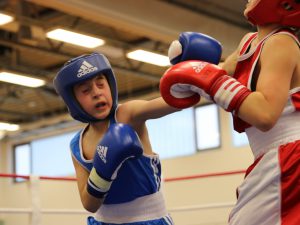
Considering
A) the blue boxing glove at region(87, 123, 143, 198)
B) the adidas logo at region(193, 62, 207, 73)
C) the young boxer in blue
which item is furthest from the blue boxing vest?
the adidas logo at region(193, 62, 207, 73)

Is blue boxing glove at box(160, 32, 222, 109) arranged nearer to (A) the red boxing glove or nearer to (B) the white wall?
(A) the red boxing glove

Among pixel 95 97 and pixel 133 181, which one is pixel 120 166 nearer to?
pixel 133 181

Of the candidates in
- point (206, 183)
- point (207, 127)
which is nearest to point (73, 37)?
point (207, 127)

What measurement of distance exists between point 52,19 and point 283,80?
5345 mm

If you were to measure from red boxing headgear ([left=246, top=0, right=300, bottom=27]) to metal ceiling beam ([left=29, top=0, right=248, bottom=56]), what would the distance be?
358 cm

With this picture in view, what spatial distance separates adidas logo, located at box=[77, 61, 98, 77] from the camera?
1.95 meters

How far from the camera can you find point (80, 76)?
6.39 feet

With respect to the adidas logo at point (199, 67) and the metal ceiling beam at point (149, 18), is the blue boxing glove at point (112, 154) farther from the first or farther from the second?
the metal ceiling beam at point (149, 18)

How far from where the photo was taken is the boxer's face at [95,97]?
6.39ft

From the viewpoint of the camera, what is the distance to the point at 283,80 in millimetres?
A: 1229

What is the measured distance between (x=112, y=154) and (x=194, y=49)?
0.48 metres

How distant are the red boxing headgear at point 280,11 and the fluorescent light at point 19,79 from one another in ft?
19.3

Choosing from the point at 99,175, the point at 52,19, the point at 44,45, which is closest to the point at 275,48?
the point at 99,175

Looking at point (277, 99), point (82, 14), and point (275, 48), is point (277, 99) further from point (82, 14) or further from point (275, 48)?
point (82, 14)
